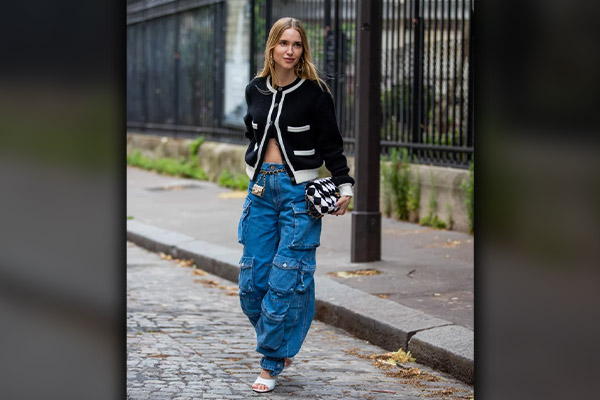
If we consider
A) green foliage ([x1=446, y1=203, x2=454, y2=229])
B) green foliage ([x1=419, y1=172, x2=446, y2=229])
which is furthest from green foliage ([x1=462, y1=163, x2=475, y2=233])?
green foliage ([x1=419, y1=172, x2=446, y2=229])

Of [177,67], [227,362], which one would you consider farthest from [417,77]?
[177,67]

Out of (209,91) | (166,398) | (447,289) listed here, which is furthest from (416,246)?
(209,91)

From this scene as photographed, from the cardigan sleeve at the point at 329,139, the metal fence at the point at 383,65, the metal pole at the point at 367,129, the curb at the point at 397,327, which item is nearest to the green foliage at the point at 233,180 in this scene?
the metal fence at the point at 383,65

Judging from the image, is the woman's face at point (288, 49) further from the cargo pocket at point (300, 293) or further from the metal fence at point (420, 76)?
the metal fence at point (420, 76)

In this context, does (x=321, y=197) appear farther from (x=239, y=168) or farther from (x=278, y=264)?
(x=239, y=168)

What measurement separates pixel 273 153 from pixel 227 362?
1.29 metres

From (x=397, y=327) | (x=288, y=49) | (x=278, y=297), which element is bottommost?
(x=397, y=327)

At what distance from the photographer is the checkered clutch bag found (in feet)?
15.8

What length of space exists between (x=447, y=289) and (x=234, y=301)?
5.15ft

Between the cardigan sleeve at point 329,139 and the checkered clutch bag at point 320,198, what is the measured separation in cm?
12

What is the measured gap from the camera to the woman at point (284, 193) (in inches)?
190

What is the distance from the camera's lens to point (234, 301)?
7.56 metres

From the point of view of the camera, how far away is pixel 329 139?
4.98 m
